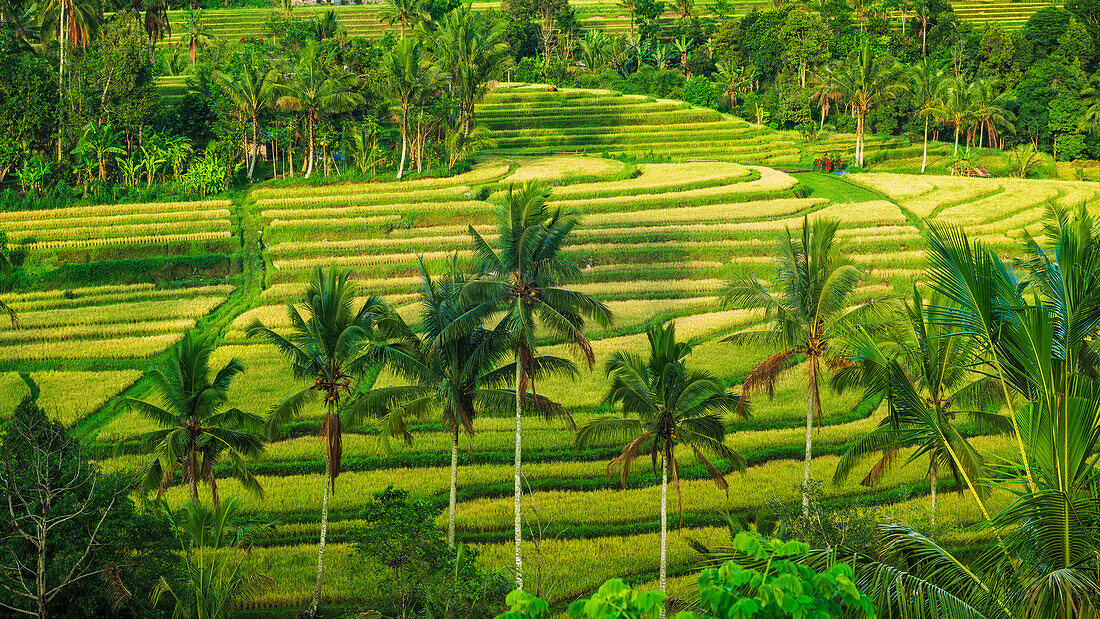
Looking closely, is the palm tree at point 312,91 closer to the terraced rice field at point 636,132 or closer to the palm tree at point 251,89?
the palm tree at point 251,89

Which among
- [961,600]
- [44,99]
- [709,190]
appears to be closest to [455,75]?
[709,190]

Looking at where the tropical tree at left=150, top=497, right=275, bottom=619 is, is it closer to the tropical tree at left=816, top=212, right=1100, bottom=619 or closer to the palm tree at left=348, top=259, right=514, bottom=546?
the palm tree at left=348, top=259, right=514, bottom=546

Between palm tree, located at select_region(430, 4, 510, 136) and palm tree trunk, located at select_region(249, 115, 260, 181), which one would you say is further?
palm tree, located at select_region(430, 4, 510, 136)

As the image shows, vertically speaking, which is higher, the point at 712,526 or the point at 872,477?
the point at 872,477

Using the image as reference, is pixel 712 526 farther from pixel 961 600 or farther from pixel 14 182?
pixel 14 182

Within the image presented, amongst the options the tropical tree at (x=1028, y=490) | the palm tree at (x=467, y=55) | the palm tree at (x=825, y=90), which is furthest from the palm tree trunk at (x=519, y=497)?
the palm tree at (x=825, y=90)

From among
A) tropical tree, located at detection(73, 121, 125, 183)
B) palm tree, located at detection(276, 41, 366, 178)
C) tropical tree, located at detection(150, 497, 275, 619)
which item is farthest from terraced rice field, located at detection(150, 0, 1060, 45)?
tropical tree, located at detection(150, 497, 275, 619)
